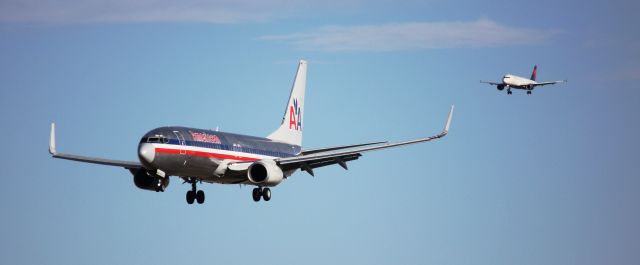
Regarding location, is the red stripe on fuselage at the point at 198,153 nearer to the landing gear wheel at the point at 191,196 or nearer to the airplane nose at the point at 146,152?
the airplane nose at the point at 146,152

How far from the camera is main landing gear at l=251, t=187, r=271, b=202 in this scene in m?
87.9

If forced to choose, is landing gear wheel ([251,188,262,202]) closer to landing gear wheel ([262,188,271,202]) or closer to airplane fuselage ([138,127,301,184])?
landing gear wheel ([262,188,271,202])

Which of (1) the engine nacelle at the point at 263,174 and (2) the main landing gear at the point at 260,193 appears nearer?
(1) the engine nacelle at the point at 263,174

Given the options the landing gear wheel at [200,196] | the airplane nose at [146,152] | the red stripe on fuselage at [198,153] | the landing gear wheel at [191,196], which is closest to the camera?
the airplane nose at [146,152]

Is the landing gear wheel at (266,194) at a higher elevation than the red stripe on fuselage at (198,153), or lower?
lower

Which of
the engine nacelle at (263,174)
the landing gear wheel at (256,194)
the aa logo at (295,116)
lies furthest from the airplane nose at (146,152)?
the aa logo at (295,116)

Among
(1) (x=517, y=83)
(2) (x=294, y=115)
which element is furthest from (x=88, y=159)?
(1) (x=517, y=83)

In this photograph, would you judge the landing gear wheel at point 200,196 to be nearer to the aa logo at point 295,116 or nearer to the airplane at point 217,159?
the airplane at point 217,159

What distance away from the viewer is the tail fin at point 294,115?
322ft

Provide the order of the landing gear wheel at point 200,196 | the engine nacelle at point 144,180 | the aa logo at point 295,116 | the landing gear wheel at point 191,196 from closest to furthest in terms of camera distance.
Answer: the engine nacelle at point 144,180, the landing gear wheel at point 191,196, the landing gear wheel at point 200,196, the aa logo at point 295,116

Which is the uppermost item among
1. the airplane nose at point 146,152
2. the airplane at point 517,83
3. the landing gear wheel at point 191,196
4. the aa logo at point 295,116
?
the airplane at point 517,83

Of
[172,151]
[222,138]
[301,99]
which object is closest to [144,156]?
[172,151]

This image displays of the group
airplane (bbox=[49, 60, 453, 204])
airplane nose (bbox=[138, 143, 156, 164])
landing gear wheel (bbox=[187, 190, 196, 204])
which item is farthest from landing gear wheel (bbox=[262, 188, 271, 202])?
airplane nose (bbox=[138, 143, 156, 164])

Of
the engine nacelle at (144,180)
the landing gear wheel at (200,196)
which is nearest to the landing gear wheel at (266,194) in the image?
the landing gear wheel at (200,196)
